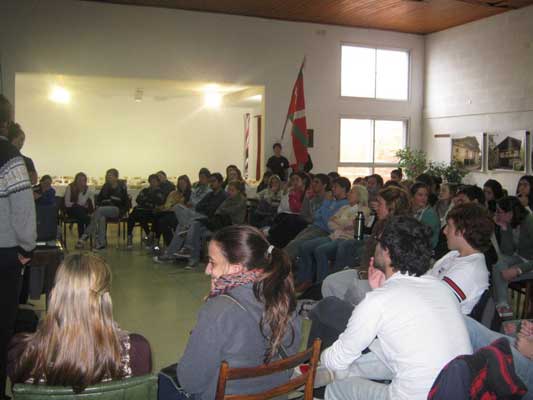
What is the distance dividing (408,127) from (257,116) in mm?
3922

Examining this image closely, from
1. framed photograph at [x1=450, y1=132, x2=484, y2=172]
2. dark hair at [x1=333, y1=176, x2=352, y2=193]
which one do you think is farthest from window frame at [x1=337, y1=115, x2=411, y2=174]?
dark hair at [x1=333, y1=176, x2=352, y2=193]

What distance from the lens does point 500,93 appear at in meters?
10.2

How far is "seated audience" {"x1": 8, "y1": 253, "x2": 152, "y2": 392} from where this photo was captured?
1669 millimetres

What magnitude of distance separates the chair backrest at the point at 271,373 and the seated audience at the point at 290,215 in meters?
4.62

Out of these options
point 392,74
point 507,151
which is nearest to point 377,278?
point 507,151

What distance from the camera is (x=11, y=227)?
105 inches

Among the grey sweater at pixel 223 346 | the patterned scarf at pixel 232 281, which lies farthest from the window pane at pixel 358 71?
the grey sweater at pixel 223 346

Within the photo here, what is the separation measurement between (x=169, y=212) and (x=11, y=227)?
535cm

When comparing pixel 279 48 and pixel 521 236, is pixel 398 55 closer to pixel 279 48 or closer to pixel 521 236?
pixel 279 48

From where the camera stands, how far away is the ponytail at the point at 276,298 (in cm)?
195

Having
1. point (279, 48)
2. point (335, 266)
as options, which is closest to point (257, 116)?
point (279, 48)

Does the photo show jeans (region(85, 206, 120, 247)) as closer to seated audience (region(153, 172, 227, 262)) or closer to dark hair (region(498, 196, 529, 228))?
seated audience (region(153, 172, 227, 262))

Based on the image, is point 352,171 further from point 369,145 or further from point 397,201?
point 397,201

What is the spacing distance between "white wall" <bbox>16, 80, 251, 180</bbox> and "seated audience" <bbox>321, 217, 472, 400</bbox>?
12090 mm
